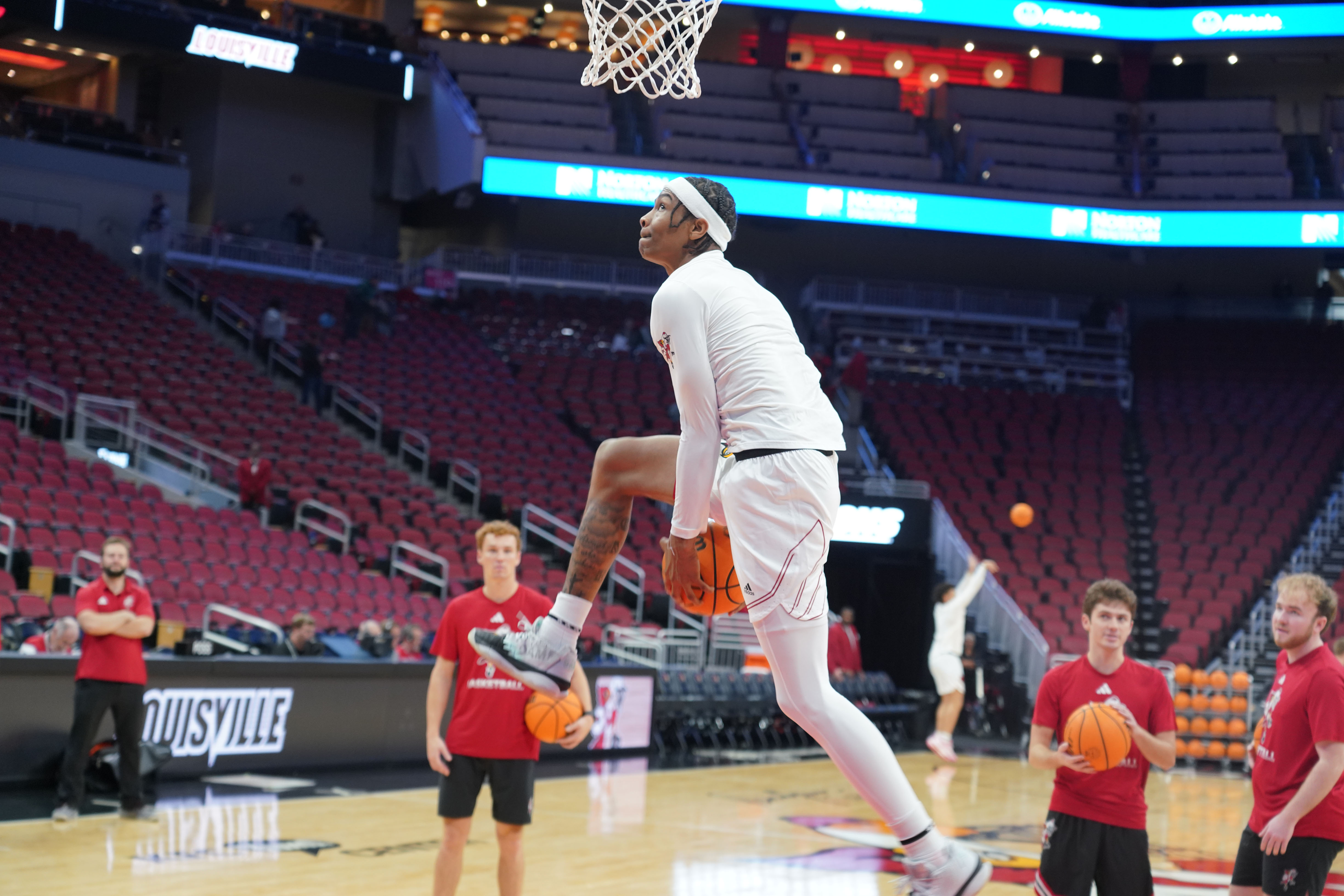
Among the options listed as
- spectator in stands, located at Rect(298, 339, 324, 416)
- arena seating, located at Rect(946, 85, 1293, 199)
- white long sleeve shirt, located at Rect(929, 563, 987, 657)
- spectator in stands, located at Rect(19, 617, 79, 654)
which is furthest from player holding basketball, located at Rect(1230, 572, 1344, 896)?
arena seating, located at Rect(946, 85, 1293, 199)

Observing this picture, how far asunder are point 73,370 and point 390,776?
8575 millimetres

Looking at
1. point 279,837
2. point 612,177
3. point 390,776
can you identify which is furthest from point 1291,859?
point 612,177

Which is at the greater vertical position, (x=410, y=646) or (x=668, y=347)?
(x=668, y=347)

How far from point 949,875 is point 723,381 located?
55.1 inches

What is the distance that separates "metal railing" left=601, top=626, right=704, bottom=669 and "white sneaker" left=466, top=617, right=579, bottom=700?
11.8 metres

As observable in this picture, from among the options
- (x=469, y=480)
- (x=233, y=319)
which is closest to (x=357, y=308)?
(x=233, y=319)

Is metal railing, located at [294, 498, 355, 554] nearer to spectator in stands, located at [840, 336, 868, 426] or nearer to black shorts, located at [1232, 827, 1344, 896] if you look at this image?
spectator in stands, located at [840, 336, 868, 426]

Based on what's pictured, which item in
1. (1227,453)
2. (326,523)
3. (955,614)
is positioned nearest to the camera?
(955,614)

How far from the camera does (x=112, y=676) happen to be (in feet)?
30.6

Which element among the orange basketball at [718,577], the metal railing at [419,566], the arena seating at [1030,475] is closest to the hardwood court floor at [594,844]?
the metal railing at [419,566]

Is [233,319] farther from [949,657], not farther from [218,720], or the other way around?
[949,657]

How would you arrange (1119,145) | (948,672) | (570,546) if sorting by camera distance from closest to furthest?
(948,672), (570,546), (1119,145)

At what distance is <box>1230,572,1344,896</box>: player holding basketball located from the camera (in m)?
5.42

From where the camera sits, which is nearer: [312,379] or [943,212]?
[312,379]
